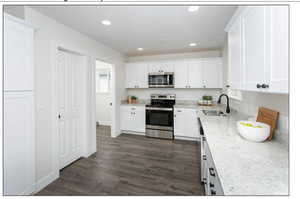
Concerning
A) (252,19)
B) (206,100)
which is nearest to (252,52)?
(252,19)

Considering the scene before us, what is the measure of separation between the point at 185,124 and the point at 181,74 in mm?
1465

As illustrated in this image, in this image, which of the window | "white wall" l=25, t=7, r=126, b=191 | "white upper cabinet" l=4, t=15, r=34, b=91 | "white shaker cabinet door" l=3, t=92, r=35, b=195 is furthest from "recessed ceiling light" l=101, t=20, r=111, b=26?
the window

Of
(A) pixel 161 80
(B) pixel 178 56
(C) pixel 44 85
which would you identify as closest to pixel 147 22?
(C) pixel 44 85

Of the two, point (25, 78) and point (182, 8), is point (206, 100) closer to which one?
point (182, 8)

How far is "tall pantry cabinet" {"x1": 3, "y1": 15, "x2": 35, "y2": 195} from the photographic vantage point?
1.39 m

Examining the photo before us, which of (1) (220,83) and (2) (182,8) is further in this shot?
(1) (220,83)

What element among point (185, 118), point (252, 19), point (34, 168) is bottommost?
point (34, 168)

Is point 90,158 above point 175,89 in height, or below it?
below

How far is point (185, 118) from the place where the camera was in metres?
3.53

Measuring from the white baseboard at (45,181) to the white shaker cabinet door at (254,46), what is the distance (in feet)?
→ 9.28

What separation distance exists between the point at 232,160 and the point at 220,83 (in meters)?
3.18

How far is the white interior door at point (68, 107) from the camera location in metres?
2.34

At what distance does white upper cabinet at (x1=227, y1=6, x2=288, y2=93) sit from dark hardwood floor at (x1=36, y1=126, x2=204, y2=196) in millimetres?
1590

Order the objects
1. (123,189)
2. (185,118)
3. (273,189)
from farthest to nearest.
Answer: (185,118) < (123,189) < (273,189)
